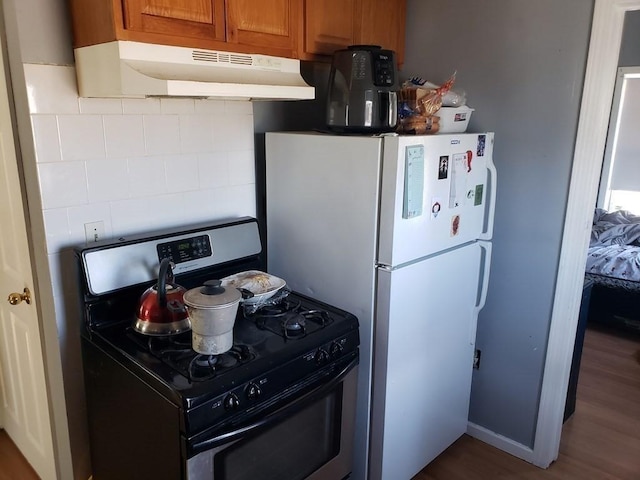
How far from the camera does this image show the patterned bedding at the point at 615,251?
375 cm

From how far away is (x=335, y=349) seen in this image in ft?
5.50

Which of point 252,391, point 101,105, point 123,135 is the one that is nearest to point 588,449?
point 252,391

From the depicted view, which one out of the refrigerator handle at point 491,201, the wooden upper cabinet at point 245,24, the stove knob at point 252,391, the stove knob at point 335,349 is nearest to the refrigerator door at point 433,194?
the refrigerator handle at point 491,201

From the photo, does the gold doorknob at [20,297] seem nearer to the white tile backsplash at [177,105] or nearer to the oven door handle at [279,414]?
the white tile backsplash at [177,105]

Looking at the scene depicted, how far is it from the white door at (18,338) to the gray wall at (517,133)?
1723mm

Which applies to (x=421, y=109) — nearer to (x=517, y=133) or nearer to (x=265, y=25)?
(x=517, y=133)

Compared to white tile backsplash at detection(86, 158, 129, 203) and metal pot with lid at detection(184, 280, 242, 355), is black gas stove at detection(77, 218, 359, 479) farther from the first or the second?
white tile backsplash at detection(86, 158, 129, 203)

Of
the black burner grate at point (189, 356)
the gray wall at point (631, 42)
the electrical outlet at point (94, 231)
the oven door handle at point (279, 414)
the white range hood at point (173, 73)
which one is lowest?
the oven door handle at point (279, 414)

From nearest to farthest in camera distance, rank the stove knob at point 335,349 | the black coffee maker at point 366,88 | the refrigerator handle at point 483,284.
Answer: the stove knob at point 335,349 < the black coffee maker at point 366,88 < the refrigerator handle at point 483,284

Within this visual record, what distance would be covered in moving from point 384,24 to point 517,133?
74 centimetres

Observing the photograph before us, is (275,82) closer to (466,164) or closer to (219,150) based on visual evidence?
(219,150)

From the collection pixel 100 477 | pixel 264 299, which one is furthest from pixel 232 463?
pixel 100 477

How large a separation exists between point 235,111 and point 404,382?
1255mm

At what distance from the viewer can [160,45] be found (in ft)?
4.77
